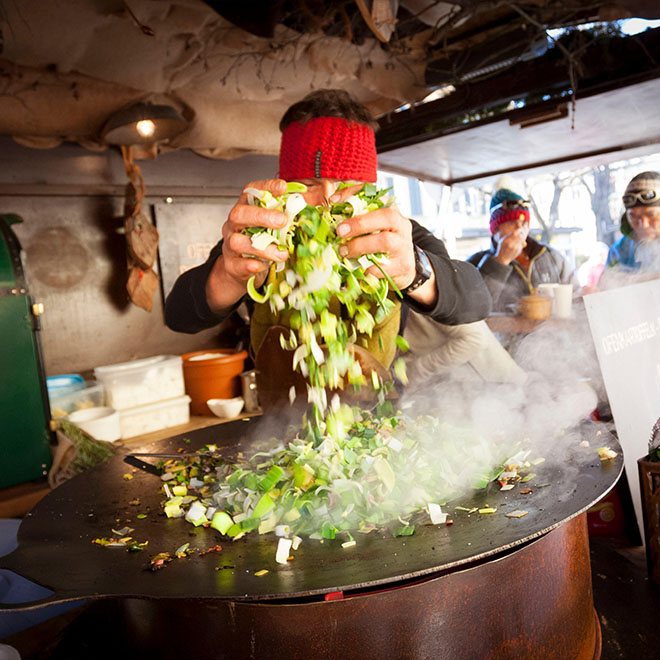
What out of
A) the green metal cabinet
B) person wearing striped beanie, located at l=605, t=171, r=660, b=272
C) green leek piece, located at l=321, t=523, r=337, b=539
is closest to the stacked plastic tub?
the green metal cabinet

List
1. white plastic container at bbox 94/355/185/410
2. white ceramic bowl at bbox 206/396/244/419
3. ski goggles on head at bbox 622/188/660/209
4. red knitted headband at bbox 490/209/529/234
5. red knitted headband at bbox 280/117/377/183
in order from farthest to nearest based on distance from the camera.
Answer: white ceramic bowl at bbox 206/396/244/419, red knitted headband at bbox 490/209/529/234, white plastic container at bbox 94/355/185/410, ski goggles on head at bbox 622/188/660/209, red knitted headband at bbox 280/117/377/183

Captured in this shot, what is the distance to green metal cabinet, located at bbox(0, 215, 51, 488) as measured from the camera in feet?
13.2

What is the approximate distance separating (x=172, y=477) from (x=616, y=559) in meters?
2.30

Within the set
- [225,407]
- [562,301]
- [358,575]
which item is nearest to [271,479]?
[358,575]

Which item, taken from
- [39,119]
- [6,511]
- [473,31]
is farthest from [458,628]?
[39,119]

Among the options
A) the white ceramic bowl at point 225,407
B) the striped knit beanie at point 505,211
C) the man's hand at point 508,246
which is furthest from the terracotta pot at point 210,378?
the striped knit beanie at point 505,211

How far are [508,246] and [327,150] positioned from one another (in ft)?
10.7

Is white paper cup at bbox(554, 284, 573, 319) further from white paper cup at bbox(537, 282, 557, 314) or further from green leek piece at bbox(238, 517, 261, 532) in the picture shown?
green leek piece at bbox(238, 517, 261, 532)

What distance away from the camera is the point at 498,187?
5.45 m

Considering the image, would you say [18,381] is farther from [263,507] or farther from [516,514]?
[516,514]

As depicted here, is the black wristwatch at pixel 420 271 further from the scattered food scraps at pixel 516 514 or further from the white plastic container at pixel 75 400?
the white plastic container at pixel 75 400

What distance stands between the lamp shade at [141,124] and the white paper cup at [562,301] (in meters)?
3.45

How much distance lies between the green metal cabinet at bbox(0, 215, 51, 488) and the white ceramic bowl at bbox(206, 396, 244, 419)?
170 centimetres

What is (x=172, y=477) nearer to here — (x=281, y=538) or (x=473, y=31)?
(x=281, y=538)
